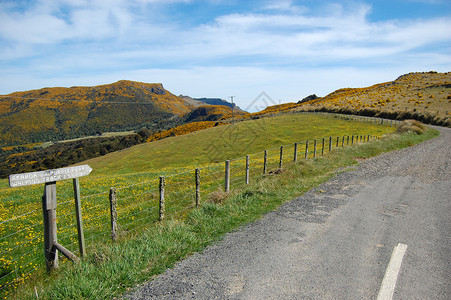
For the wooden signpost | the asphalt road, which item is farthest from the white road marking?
the wooden signpost

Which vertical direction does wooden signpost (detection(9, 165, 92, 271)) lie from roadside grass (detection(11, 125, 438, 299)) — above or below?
above

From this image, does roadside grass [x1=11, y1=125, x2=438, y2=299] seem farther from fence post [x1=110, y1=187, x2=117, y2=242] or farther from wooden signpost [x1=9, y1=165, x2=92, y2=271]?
fence post [x1=110, y1=187, x2=117, y2=242]

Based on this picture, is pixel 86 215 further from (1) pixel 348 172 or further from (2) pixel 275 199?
(1) pixel 348 172

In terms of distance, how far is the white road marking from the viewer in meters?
4.14

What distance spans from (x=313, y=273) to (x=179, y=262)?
2.60 m

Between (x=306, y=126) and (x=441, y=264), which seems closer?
(x=441, y=264)

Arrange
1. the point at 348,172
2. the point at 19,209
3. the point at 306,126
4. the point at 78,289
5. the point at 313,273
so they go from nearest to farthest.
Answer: the point at 78,289
the point at 313,273
the point at 19,209
the point at 348,172
the point at 306,126

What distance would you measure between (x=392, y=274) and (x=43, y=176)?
22.1 ft

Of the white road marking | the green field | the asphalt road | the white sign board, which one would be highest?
the white sign board

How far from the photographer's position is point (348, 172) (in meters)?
14.9

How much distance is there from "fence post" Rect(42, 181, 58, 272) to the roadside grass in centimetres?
35

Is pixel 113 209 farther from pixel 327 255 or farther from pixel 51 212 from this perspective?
pixel 327 255

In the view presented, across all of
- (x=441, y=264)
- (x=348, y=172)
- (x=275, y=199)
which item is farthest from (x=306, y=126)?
(x=441, y=264)

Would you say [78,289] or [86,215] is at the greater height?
[78,289]
